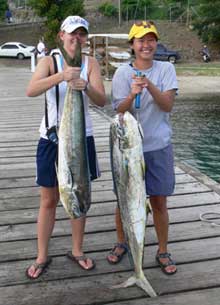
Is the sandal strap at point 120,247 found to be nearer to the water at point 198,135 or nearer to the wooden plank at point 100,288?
the wooden plank at point 100,288

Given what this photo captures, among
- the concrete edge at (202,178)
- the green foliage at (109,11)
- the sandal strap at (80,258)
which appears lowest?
the green foliage at (109,11)

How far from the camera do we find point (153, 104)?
318 centimetres

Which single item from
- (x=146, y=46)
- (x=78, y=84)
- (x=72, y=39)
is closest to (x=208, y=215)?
(x=146, y=46)

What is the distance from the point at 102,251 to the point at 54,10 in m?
34.8

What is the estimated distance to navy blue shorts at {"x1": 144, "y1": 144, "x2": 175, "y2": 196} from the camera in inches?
128

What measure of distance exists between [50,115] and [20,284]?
1128 millimetres

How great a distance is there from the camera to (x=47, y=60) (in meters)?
3.08

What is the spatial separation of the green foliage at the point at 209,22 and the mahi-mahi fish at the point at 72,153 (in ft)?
114

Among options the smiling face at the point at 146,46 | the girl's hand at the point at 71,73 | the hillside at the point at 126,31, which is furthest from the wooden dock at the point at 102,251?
the hillside at the point at 126,31

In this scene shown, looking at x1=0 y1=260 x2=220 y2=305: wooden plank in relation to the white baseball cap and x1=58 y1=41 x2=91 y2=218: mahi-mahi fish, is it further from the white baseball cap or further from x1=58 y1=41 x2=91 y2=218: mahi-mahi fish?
the white baseball cap

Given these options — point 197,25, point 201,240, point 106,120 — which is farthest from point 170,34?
point 201,240

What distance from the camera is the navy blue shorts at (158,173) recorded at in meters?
3.26

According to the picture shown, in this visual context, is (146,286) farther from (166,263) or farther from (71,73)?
(71,73)

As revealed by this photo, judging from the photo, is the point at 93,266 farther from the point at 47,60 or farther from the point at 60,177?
the point at 47,60
